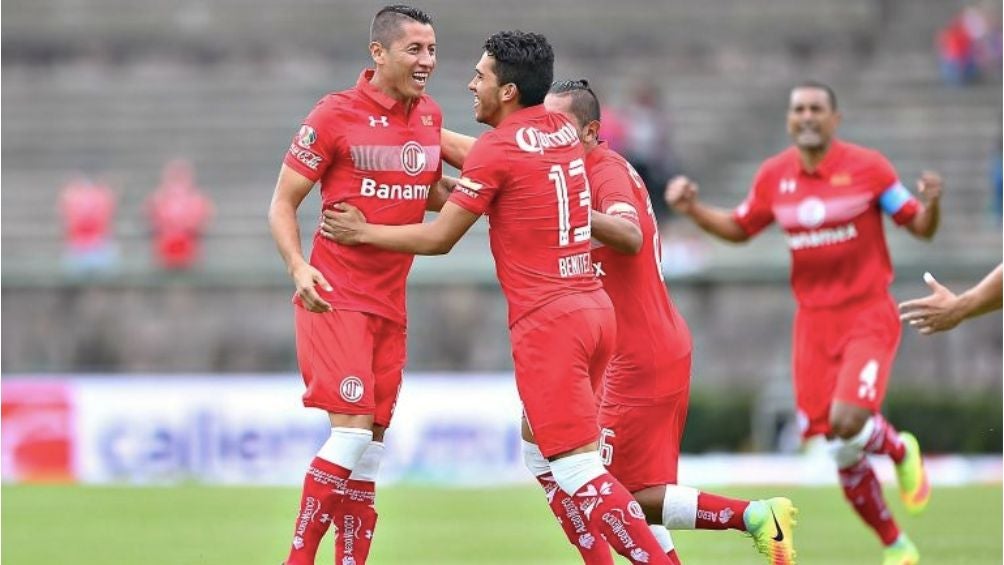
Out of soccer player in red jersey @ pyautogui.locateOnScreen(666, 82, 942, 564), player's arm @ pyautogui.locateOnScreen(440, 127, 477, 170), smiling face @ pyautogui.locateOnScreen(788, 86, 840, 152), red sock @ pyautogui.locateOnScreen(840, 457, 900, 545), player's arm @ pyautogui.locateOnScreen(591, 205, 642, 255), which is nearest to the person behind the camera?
player's arm @ pyautogui.locateOnScreen(591, 205, 642, 255)

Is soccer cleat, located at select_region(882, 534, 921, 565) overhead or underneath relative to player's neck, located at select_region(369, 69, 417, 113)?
underneath

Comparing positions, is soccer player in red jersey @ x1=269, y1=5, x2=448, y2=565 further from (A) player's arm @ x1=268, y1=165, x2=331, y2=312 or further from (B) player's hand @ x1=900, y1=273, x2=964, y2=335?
(B) player's hand @ x1=900, y1=273, x2=964, y2=335

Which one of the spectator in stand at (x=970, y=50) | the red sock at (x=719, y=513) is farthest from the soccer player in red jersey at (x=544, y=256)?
the spectator in stand at (x=970, y=50)

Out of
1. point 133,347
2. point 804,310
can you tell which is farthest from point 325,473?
point 133,347

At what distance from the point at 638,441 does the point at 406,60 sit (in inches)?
86.8

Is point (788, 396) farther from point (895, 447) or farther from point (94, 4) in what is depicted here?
point (94, 4)

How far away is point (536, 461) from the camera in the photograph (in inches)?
402

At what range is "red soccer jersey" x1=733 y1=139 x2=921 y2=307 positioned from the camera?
42.9ft

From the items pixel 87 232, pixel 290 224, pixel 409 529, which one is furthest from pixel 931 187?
pixel 87 232

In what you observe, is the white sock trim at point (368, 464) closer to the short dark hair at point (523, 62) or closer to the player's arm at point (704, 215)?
the short dark hair at point (523, 62)

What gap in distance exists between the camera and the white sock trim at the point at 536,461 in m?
10.2

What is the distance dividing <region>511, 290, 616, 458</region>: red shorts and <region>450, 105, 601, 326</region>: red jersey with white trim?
9 cm

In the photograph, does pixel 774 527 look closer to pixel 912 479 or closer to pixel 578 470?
pixel 578 470

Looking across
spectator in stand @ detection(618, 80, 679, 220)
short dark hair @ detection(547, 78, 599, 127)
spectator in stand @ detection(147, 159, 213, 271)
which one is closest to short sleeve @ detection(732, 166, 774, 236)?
short dark hair @ detection(547, 78, 599, 127)
